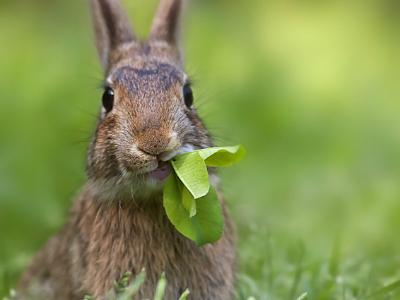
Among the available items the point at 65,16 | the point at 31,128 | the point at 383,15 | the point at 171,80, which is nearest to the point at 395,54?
the point at 383,15

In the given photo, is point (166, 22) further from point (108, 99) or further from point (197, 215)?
point (197, 215)

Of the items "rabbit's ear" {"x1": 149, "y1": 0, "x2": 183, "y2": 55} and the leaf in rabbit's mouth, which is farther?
"rabbit's ear" {"x1": 149, "y1": 0, "x2": 183, "y2": 55}

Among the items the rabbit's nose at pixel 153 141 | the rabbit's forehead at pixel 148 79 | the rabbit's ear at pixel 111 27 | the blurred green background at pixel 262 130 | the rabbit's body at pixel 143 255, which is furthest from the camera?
the blurred green background at pixel 262 130

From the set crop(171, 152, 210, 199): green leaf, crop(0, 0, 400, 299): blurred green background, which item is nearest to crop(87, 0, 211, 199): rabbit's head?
crop(171, 152, 210, 199): green leaf

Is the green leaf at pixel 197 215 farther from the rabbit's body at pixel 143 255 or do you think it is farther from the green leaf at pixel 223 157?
the rabbit's body at pixel 143 255

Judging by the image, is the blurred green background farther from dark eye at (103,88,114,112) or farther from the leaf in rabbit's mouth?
the leaf in rabbit's mouth

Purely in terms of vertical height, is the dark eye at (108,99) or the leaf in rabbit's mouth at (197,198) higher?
the dark eye at (108,99)

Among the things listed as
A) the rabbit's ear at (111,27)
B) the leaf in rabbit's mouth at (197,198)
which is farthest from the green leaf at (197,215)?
the rabbit's ear at (111,27)

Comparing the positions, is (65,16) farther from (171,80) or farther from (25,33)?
(171,80)
